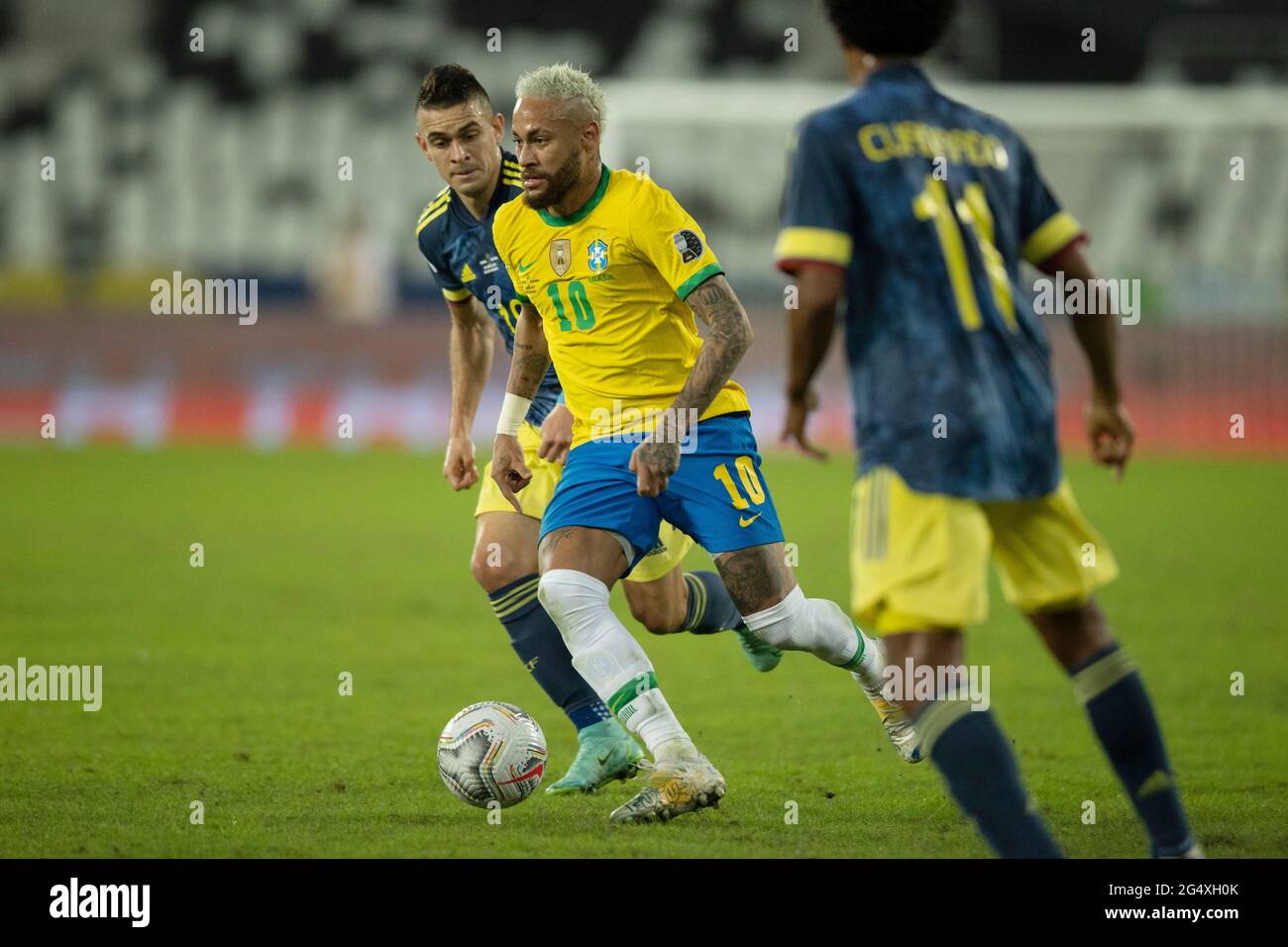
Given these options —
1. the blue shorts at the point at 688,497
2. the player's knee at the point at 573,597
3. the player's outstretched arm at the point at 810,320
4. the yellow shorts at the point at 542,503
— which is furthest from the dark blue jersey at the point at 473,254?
the player's outstretched arm at the point at 810,320

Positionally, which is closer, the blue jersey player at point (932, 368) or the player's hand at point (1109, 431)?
the blue jersey player at point (932, 368)

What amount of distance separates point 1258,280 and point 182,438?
13.6m

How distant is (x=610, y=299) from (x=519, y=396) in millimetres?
619

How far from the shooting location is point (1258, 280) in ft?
71.9

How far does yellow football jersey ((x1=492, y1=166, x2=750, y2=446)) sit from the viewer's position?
5254 mm

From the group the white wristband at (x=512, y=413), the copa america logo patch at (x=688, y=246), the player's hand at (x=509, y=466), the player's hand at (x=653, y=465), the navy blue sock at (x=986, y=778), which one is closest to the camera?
the navy blue sock at (x=986, y=778)

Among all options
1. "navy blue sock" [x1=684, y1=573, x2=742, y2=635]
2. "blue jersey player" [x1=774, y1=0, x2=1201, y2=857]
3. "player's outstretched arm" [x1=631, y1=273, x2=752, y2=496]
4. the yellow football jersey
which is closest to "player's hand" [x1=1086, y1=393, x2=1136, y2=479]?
"blue jersey player" [x1=774, y1=0, x2=1201, y2=857]

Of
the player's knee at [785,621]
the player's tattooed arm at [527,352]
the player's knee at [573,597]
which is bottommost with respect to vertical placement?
the player's knee at [785,621]

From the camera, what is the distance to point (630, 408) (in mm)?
5387

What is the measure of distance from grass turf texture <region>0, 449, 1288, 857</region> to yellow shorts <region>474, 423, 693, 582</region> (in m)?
0.77

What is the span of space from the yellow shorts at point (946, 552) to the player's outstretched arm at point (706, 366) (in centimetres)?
102

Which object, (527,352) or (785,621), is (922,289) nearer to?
(785,621)

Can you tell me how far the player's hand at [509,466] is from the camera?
18.5 ft

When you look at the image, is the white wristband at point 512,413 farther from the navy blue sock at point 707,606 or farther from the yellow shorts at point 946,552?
the yellow shorts at point 946,552
